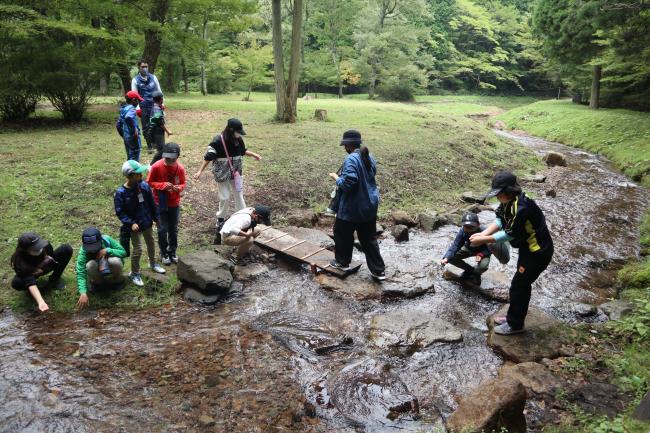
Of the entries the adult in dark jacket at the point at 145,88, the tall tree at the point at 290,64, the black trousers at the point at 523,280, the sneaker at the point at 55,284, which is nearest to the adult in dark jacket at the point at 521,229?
the black trousers at the point at 523,280

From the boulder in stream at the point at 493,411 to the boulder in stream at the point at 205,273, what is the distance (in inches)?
144

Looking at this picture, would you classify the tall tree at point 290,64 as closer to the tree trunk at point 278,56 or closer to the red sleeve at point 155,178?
the tree trunk at point 278,56

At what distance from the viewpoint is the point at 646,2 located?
1322 centimetres

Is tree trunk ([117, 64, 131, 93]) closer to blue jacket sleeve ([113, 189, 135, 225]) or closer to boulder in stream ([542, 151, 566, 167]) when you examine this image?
blue jacket sleeve ([113, 189, 135, 225])

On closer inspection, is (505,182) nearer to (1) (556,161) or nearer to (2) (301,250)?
(2) (301,250)

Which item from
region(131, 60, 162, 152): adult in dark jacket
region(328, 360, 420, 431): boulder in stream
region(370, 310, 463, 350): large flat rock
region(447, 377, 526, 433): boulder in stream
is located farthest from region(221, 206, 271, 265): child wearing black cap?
region(131, 60, 162, 152): adult in dark jacket

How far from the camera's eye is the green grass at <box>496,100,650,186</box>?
52.4 feet

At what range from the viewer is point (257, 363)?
15.8ft

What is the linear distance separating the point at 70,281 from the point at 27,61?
11454 mm

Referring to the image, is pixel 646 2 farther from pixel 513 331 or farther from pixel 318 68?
pixel 318 68

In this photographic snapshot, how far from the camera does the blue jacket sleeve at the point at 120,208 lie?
572 cm

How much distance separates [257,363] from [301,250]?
2.91m

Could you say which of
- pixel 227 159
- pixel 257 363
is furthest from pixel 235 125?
pixel 257 363

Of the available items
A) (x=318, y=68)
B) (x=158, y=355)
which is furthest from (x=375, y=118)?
(x=318, y=68)
